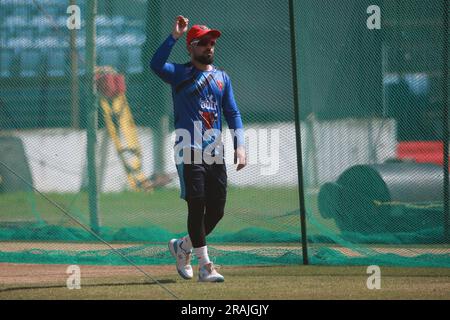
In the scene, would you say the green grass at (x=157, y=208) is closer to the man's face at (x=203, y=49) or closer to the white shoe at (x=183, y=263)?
the white shoe at (x=183, y=263)

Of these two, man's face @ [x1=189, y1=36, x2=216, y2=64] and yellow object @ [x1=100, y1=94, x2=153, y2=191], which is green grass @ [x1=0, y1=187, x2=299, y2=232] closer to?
yellow object @ [x1=100, y1=94, x2=153, y2=191]

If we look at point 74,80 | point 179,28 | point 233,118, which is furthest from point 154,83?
point 179,28

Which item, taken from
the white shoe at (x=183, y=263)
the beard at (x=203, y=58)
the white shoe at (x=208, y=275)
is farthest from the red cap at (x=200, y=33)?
the white shoe at (x=208, y=275)

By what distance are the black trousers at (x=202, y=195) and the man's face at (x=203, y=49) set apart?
0.88 meters

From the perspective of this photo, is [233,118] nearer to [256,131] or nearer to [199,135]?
[199,135]

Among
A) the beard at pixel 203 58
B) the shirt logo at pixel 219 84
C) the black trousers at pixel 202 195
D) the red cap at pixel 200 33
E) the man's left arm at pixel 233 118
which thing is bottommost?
the black trousers at pixel 202 195

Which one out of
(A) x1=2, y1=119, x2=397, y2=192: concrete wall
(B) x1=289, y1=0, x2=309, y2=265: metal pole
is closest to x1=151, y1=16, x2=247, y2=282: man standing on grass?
(B) x1=289, y1=0, x2=309, y2=265: metal pole

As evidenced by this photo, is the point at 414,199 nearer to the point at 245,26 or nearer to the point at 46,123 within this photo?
the point at 245,26

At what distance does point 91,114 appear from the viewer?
1163 cm

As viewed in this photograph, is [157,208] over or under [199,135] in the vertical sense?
under

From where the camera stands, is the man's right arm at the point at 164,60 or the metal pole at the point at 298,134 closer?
the man's right arm at the point at 164,60

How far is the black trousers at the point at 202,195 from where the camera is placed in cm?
873

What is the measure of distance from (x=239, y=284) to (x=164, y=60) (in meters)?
1.98
